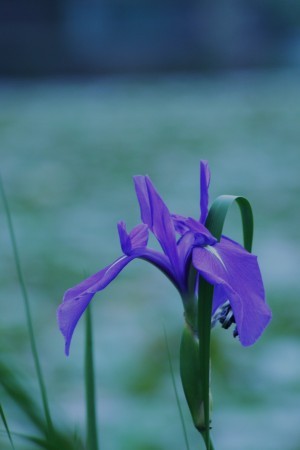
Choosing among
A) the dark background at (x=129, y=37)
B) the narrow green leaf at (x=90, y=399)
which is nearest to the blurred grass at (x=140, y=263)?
the narrow green leaf at (x=90, y=399)

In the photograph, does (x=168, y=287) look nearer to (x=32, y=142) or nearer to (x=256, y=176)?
(x=256, y=176)

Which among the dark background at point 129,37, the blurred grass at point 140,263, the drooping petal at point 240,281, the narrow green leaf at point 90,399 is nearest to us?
the drooping petal at point 240,281

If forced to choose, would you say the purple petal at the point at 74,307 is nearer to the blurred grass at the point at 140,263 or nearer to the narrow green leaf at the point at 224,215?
the narrow green leaf at the point at 224,215

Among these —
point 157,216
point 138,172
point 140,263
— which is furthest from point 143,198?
point 138,172

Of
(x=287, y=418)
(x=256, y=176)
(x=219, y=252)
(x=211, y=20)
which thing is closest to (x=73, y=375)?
(x=287, y=418)

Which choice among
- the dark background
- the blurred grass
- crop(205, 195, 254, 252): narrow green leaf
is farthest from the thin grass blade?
the dark background

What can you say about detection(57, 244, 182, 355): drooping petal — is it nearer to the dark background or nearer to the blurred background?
the blurred background
